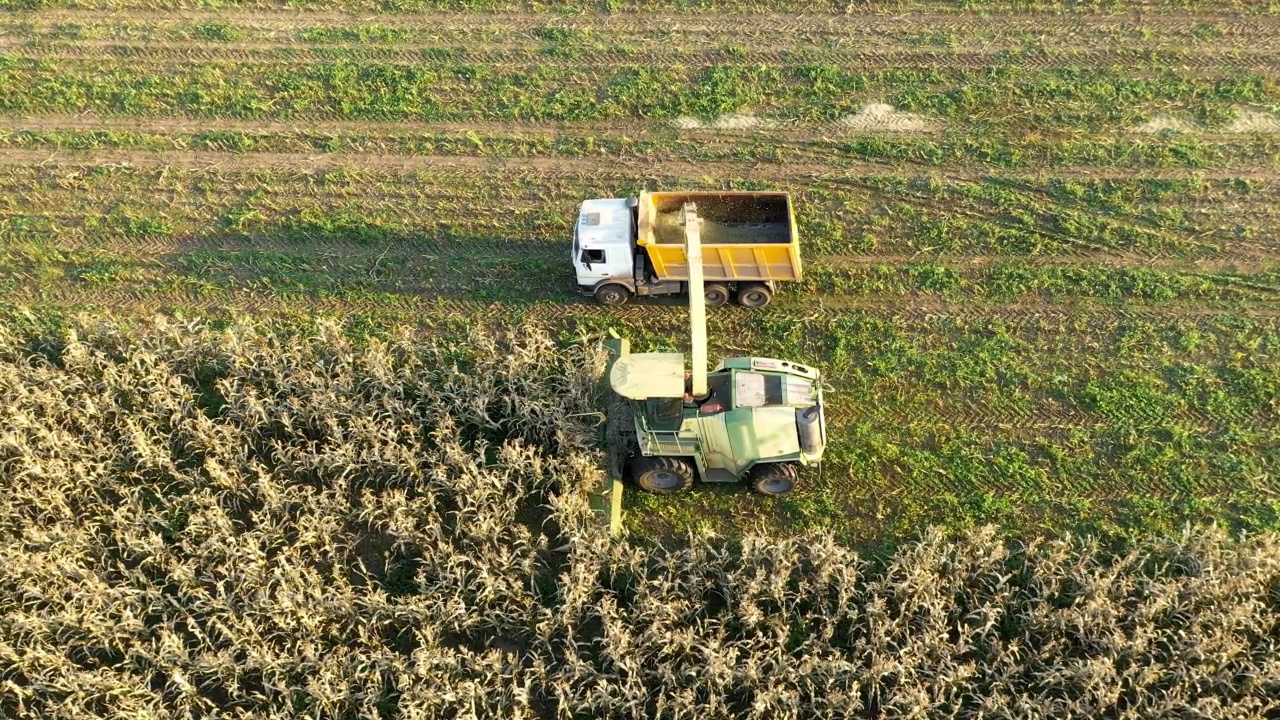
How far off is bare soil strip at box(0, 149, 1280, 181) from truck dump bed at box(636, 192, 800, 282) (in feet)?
7.17

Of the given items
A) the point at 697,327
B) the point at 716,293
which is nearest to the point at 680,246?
the point at 716,293

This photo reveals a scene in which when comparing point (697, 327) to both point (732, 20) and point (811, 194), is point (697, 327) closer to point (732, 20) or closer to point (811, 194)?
point (811, 194)

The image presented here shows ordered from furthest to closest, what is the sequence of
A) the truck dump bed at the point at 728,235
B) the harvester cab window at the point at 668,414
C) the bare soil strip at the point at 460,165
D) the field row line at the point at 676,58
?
1. the field row line at the point at 676,58
2. the bare soil strip at the point at 460,165
3. the truck dump bed at the point at 728,235
4. the harvester cab window at the point at 668,414

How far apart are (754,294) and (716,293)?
0.68 m

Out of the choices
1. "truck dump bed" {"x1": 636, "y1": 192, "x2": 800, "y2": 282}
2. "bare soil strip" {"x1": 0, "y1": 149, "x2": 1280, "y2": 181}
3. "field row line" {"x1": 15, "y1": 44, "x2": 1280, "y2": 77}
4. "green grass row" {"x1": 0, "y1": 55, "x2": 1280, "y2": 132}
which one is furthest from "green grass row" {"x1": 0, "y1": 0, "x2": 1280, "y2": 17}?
"truck dump bed" {"x1": 636, "y1": 192, "x2": 800, "y2": 282}

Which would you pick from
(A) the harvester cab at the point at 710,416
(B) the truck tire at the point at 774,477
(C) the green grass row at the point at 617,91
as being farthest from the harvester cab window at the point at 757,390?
(C) the green grass row at the point at 617,91

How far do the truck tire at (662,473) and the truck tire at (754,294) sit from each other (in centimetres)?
381

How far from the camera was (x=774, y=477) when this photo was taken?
1160 centimetres

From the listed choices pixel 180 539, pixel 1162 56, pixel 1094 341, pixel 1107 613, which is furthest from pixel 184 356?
pixel 1162 56

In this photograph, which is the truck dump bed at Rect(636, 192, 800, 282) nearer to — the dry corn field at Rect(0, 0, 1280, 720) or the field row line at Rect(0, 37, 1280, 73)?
the dry corn field at Rect(0, 0, 1280, 720)

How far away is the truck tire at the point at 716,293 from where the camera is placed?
1412 centimetres

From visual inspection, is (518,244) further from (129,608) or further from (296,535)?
(129,608)

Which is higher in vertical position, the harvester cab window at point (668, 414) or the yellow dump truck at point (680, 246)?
the yellow dump truck at point (680, 246)

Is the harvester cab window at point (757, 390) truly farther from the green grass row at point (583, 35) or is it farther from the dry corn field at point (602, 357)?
the green grass row at point (583, 35)
